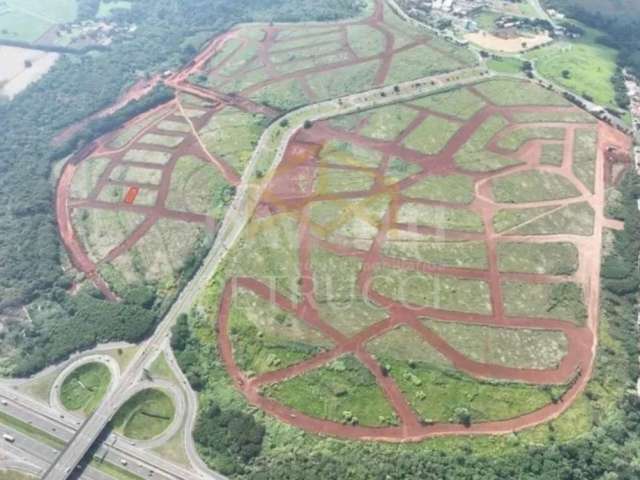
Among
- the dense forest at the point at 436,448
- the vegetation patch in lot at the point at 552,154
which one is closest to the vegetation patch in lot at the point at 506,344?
the dense forest at the point at 436,448

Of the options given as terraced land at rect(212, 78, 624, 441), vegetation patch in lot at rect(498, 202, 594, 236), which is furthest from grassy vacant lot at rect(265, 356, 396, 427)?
vegetation patch in lot at rect(498, 202, 594, 236)

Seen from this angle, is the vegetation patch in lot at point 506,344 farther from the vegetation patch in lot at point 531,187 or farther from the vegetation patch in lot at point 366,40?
the vegetation patch in lot at point 366,40

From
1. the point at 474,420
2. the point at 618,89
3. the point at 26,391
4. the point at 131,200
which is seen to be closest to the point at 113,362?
the point at 26,391

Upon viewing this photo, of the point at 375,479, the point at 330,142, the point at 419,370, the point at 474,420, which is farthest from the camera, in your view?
the point at 330,142

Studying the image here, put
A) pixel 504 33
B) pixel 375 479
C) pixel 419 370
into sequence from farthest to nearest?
pixel 504 33, pixel 419 370, pixel 375 479

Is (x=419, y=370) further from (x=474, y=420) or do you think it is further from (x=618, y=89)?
(x=618, y=89)

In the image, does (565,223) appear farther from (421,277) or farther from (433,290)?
(421,277)
